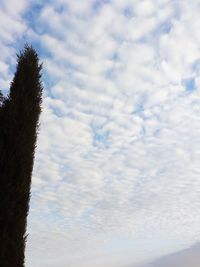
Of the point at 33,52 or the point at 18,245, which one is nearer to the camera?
the point at 18,245

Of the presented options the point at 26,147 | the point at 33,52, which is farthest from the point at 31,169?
the point at 33,52

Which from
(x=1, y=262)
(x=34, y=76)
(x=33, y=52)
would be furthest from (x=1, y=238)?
(x=33, y=52)

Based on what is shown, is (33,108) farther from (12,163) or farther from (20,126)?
(12,163)

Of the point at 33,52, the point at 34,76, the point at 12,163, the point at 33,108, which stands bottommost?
the point at 12,163

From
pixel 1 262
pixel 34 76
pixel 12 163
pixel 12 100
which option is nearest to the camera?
pixel 1 262

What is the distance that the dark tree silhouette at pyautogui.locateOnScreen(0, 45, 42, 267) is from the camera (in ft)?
44.8

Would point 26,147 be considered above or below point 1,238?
above

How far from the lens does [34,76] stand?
17641mm

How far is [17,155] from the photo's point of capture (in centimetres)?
1493

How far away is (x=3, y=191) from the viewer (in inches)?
545

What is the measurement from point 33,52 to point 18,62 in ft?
3.60

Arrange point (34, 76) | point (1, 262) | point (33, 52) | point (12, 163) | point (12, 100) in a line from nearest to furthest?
point (1, 262), point (12, 163), point (12, 100), point (34, 76), point (33, 52)

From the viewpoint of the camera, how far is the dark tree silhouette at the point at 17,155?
44.8 feet

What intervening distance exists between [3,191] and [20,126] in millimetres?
2708
